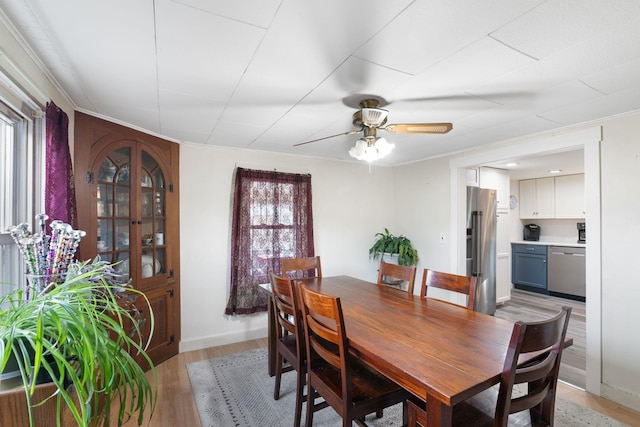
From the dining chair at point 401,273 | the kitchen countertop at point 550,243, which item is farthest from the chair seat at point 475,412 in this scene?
the kitchen countertop at point 550,243

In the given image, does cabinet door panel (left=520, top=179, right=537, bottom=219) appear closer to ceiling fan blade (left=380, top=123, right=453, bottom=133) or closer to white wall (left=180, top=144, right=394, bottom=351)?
white wall (left=180, top=144, right=394, bottom=351)

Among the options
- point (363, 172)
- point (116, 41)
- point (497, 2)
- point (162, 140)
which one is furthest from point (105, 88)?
point (363, 172)

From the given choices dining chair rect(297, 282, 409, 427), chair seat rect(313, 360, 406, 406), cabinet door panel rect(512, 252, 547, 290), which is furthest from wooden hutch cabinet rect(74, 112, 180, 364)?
cabinet door panel rect(512, 252, 547, 290)

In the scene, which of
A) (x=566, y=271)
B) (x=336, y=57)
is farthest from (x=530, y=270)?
(x=336, y=57)

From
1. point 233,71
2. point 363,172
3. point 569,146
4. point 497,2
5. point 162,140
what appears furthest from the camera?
point 363,172

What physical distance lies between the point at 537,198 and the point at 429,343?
19.2ft

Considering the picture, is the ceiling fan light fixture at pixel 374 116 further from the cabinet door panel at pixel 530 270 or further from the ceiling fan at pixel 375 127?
the cabinet door panel at pixel 530 270

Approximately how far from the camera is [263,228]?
3.51 metres

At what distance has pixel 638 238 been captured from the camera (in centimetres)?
218

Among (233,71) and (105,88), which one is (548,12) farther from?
(105,88)

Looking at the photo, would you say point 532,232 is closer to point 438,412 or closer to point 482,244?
point 482,244

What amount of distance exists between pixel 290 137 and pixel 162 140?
129 cm

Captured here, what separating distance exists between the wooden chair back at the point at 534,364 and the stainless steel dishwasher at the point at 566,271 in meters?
4.69

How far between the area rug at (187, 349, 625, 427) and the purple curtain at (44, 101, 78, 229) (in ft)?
5.42
